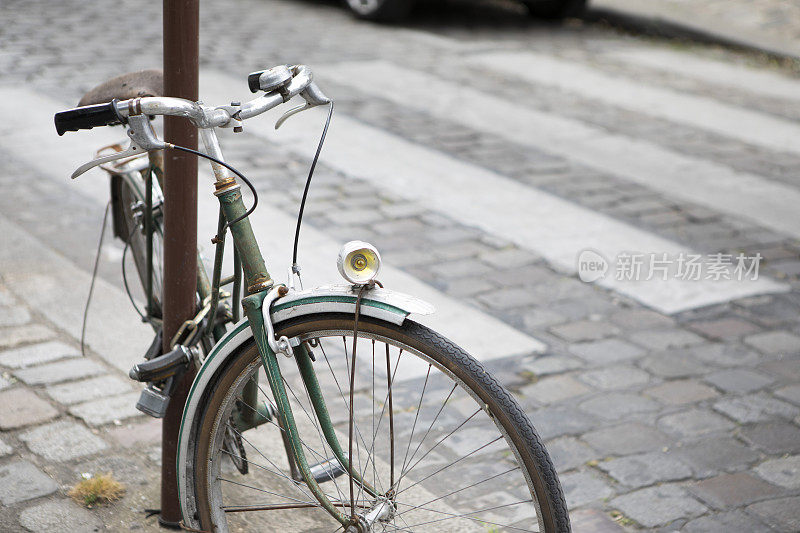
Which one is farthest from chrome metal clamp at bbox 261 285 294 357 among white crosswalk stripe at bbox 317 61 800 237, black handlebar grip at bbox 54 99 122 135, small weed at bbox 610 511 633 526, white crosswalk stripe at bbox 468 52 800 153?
white crosswalk stripe at bbox 468 52 800 153

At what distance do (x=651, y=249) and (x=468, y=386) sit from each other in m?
3.21

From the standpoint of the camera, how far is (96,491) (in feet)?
9.29

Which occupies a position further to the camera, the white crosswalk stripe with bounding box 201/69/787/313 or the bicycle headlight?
the white crosswalk stripe with bounding box 201/69/787/313

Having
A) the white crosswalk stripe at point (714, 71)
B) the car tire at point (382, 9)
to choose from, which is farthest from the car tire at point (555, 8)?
the car tire at point (382, 9)

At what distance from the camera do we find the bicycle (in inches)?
84.3

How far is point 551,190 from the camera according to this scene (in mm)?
5949

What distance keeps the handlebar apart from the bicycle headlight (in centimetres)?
38

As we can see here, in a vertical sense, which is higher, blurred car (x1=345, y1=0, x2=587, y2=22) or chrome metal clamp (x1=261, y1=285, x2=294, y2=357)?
blurred car (x1=345, y1=0, x2=587, y2=22)

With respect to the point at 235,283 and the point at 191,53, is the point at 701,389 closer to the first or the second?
the point at 235,283

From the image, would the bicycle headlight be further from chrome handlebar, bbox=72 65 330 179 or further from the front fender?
chrome handlebar, bbox=72 65 330 179

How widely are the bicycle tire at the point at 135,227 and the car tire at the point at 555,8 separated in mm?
8778

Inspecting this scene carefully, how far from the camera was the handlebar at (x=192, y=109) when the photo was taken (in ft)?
7.02

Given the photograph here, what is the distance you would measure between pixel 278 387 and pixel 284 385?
0.04 meters

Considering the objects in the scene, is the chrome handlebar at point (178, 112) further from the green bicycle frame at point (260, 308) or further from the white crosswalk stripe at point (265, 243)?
the white crosswalk stripe at point (265, 243)
